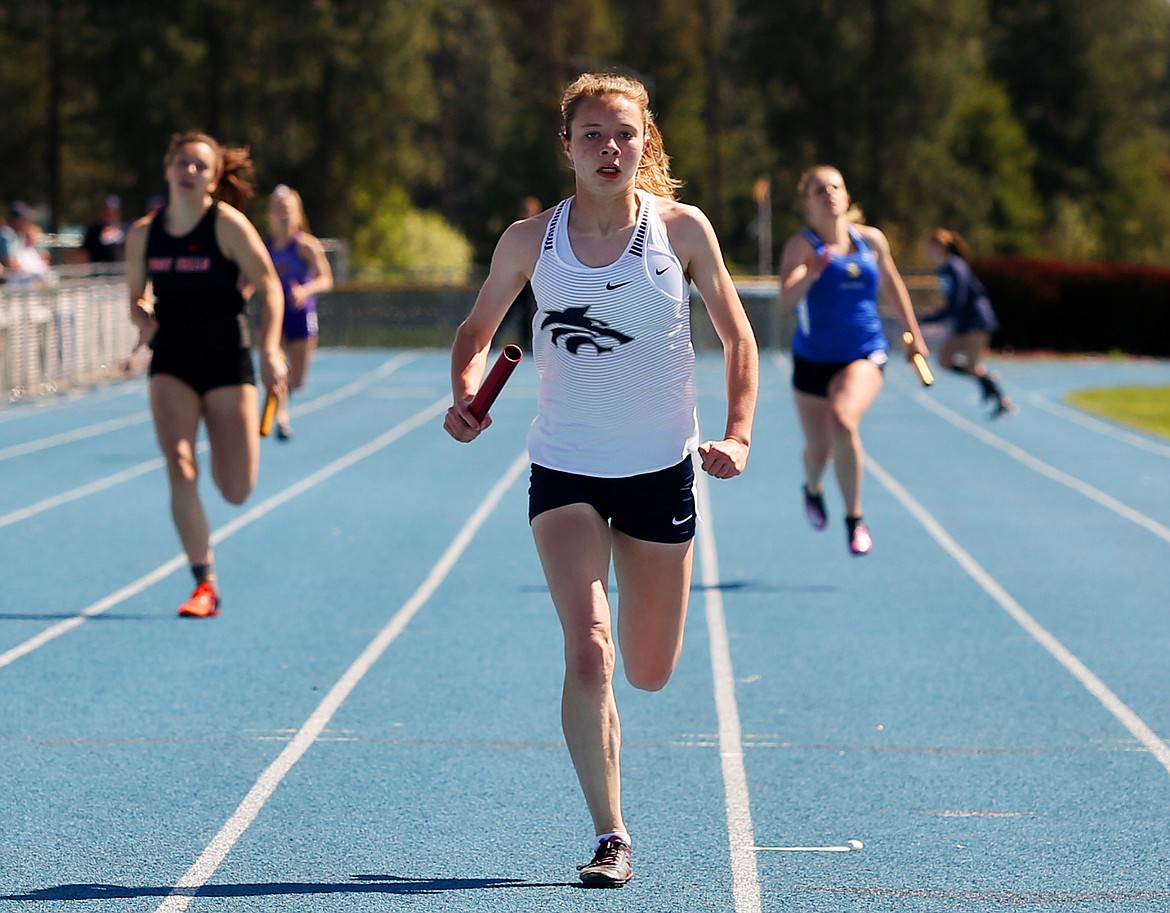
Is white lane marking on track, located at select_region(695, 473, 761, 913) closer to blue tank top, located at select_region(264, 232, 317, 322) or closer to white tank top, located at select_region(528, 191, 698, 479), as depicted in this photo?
white tank top, located at select_region(528, 191, 698, 479)

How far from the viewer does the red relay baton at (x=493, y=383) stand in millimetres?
4246

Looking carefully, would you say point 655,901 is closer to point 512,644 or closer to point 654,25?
point 512,644

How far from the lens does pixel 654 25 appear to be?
7062 cm

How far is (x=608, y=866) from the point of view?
438 centimetres

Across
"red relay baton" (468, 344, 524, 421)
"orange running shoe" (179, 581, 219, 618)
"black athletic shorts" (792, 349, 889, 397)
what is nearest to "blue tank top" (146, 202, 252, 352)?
"orange running shoe" (179, 581, 219, 618)

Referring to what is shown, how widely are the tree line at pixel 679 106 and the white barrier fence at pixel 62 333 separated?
30.6 metres

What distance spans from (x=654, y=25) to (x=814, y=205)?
63401 millimetres

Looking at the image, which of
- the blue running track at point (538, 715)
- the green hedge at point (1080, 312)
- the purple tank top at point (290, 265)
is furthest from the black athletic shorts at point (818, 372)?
the green hedge at point (1080, 312)

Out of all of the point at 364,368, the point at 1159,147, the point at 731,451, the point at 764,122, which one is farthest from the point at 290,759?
the point at 1159,147

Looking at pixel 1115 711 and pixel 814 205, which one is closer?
pixel 1115 711

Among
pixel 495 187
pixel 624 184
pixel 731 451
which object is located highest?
pixel 624 184

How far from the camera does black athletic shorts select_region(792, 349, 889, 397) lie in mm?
9273

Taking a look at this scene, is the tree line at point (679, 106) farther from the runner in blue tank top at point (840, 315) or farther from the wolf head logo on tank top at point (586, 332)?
the wolf head logo on tank top at point (586, 332)

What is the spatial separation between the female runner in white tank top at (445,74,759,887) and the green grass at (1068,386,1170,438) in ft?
49.7
